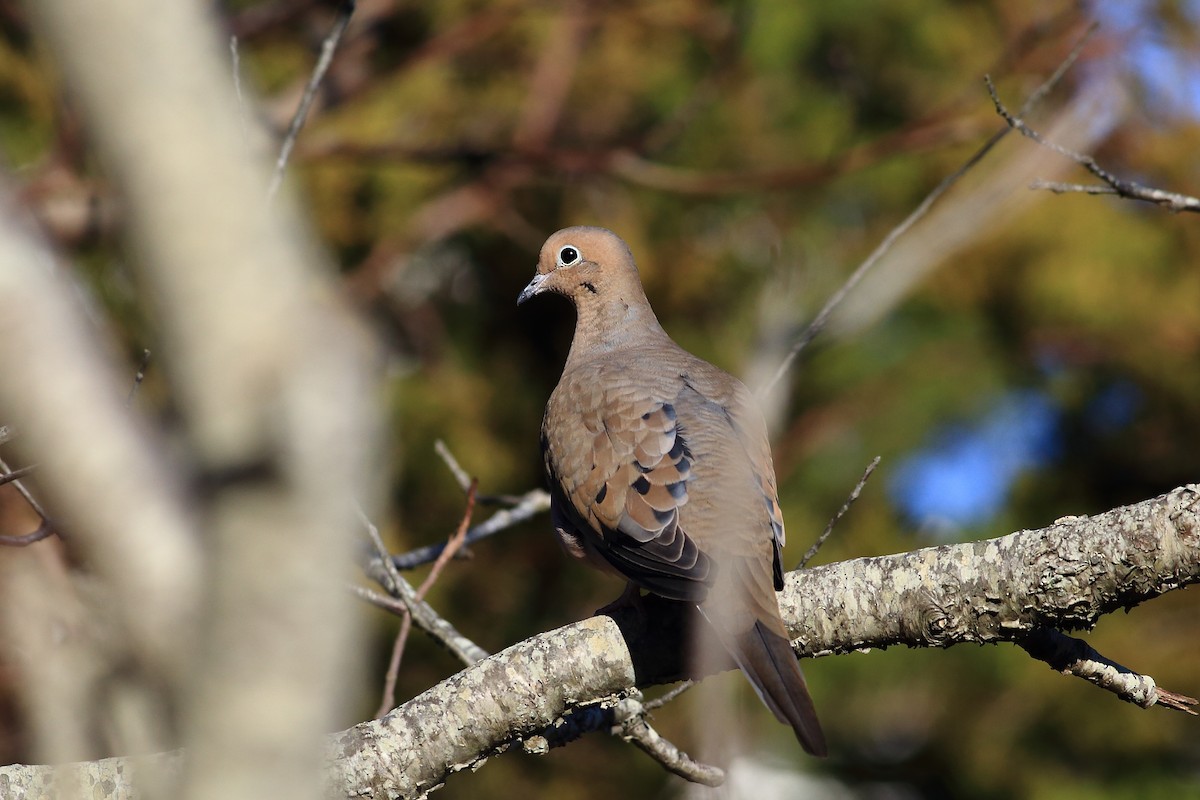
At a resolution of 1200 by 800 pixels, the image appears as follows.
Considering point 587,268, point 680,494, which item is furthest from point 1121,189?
point 587,268

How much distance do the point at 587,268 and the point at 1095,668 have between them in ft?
8.26

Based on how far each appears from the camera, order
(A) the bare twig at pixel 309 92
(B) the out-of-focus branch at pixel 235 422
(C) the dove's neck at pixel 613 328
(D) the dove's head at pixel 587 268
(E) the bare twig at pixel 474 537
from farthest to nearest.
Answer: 1. (D) the dove's head at pixel 587 268
2. (C) the dove's neck at pixel 613 328
3. (E) the bare twig at pixel 474 537
4. (A) the bare twig at pixel 309 92
5. (B) the out-of-focus branch at pixel 235 422

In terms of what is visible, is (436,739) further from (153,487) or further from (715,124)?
(715,124)

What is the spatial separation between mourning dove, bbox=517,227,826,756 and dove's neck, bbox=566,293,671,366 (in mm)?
93

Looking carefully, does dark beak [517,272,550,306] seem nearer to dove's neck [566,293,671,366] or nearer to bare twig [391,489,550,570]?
dove's neck [566,293,671,366]

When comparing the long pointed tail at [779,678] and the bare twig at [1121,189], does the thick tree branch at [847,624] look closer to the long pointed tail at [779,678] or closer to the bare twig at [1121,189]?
the long pointed tail at [779,678]

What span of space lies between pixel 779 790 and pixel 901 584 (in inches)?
227

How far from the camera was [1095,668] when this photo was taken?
2.49 m

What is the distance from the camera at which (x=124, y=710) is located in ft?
4.37

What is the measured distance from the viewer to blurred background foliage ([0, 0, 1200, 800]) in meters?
6.42

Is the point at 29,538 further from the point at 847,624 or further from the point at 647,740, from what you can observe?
the point at 847,624

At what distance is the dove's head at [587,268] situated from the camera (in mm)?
4512

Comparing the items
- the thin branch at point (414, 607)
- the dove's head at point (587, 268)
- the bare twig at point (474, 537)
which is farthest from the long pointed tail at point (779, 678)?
the dove's head at point (587, 268)

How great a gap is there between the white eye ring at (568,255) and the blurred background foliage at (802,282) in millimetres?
1464
